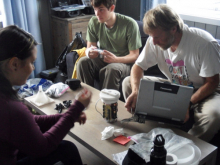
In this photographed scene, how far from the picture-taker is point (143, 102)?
146 centimetres

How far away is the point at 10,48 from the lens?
1.08 metres

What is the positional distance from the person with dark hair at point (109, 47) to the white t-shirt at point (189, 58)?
0.42 meters

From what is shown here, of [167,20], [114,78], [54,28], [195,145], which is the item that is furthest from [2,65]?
[54,28]

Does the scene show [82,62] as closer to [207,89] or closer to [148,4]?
[148,4]

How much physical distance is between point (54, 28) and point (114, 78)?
1.51 metres

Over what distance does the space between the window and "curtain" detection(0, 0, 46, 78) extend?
5.28ft

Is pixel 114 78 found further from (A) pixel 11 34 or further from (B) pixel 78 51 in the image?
(A) pixel 11 34

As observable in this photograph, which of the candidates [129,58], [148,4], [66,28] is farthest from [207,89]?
[66,28]

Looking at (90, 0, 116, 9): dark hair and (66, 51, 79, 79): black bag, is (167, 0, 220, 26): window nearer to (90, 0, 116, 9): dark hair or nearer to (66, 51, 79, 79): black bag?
(90, 0, 116, 9): dark hair

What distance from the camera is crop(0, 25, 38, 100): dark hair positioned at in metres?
1.08

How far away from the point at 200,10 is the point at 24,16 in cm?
201

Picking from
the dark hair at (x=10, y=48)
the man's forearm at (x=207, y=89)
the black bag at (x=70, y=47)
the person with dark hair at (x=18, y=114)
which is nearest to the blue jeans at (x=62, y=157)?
the person with dark hair at (x=18, y=114)

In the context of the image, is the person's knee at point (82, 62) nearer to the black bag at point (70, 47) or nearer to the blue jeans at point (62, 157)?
the black bag at point (70, 47)

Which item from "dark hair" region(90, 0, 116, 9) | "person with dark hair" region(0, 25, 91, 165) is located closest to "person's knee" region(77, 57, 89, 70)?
"dark hair" region(90, 0, 116, 9)
